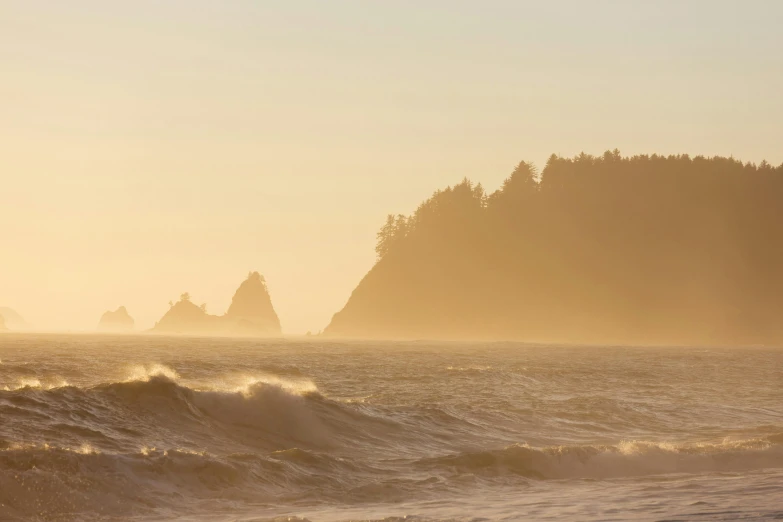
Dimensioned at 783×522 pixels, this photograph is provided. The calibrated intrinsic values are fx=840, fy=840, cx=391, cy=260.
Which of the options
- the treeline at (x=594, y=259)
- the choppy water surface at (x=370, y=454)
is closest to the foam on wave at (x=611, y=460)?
the choppy water surface at (x=370, y=454)

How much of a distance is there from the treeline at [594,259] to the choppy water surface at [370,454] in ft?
443

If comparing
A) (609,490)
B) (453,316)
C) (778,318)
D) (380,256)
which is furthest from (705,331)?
(609,490)

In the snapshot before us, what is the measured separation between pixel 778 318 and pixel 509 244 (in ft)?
180

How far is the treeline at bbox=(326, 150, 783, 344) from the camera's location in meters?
165

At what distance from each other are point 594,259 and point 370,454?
6377 inches

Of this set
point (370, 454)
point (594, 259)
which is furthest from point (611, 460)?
point (594, 259)

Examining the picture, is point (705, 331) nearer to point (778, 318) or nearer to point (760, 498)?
point (778, 318)

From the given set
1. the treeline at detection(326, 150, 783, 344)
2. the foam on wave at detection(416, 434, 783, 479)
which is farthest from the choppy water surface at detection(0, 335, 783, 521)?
the treeline at detection(326, 150, 783, 344)

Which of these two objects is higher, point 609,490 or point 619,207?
point 619,207

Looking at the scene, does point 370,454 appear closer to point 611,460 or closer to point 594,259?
point 611,460

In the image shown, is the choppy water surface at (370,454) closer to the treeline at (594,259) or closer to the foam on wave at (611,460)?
the foam on wave at (611,460)

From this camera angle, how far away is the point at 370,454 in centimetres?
2155

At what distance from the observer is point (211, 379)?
36.3m

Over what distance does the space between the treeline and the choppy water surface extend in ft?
443
